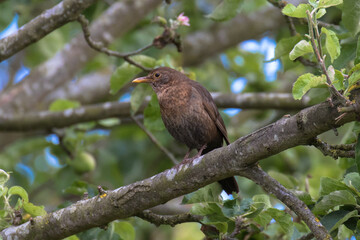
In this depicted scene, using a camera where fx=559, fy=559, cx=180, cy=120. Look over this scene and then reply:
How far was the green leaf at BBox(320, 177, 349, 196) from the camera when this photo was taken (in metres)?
3.34

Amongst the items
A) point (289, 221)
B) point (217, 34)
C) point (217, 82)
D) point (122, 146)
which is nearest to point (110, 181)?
point (122, 146)

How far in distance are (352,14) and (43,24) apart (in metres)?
2.41

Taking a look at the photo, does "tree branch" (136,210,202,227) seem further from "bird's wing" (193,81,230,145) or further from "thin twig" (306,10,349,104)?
"thin twig" (306,10,349,104)

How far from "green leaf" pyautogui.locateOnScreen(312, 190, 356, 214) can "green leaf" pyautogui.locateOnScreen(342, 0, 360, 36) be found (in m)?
1.12

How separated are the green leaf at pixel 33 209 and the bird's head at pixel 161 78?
1794mm

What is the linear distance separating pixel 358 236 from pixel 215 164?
0.93m

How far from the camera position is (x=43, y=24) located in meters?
4.53

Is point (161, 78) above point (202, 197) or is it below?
above

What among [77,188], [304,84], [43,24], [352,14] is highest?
[43,24]

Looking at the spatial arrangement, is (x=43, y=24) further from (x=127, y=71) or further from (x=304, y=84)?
(x=304, y=84)

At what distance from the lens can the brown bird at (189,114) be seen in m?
4.98

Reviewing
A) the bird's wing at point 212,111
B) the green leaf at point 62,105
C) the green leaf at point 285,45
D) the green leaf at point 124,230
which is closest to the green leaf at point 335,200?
the green leaf at point 285,45

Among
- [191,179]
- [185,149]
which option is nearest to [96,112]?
[185,149]

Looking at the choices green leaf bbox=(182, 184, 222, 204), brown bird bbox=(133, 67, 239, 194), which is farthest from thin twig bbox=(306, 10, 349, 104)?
brown bird bbox=(133, 67, 239, 194)
